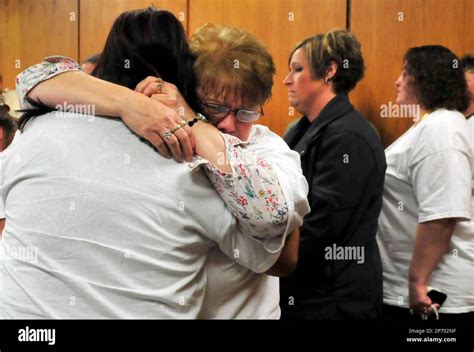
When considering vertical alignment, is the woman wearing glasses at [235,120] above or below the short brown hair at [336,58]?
below

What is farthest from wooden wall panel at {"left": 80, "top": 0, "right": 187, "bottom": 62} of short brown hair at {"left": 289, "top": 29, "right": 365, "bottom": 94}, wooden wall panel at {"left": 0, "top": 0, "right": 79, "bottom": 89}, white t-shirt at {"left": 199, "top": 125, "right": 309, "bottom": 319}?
white t-shirt at {"left": 199, "top": 125, "right": 309, "bottom": 319}

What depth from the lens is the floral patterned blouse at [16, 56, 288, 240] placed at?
681mm

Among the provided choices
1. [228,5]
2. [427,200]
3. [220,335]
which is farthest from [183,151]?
[228,5]

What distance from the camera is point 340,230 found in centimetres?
122

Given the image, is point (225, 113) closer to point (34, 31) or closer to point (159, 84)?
point (159, 84)

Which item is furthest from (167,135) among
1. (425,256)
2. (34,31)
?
(34,31)

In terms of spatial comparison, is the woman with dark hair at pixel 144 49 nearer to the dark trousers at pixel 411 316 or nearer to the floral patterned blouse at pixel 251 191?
the floral patterned blouse at pixel 251 191

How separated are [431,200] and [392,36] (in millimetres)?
609

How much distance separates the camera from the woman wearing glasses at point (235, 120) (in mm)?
699

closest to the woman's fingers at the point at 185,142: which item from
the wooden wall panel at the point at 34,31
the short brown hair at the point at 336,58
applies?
the short brown hair at the point at 336,58

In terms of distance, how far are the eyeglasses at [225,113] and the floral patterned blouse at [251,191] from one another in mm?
111

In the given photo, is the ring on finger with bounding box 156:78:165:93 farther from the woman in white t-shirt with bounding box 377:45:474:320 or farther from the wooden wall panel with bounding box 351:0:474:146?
the wooden wall panel with bounding box 351:0:474:146

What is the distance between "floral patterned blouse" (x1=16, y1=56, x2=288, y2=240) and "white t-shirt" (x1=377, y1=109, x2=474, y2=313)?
789 millimetres

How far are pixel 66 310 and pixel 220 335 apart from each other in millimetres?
289
